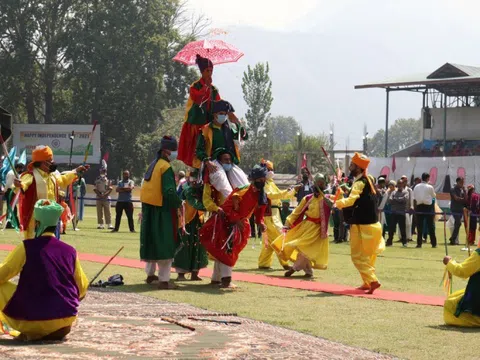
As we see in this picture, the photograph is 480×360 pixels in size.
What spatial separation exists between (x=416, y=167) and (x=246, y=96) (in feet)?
148

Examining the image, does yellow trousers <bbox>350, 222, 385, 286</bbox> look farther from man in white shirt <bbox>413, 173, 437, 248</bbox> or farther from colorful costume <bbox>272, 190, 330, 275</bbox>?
man in white shirt <bbox>413, 173, 437, 248</bbox>

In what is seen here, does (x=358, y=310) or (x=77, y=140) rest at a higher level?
(x=77, y=140)

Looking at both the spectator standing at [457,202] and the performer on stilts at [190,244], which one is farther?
the spectator standing at [457,202]

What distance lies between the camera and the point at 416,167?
1601 inches

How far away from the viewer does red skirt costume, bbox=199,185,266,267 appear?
→ 41.0 feet

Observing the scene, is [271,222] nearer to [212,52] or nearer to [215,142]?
[212,52]

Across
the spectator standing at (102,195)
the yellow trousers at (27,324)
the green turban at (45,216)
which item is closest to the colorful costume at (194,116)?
the green turban at (45,216)

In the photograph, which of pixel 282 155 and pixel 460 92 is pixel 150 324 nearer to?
pixel 460 92

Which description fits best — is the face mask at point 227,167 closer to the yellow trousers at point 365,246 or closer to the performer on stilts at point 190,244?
the performer on stilts at point 190,244

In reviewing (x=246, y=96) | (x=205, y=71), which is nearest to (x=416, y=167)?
(x=205, y=71)

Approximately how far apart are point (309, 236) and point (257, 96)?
70.5 meters

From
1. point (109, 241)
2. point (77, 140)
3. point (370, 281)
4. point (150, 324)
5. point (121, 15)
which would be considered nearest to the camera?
point (150, 324)

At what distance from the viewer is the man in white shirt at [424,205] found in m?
24.1

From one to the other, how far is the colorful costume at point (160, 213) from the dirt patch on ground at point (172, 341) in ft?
7.56
